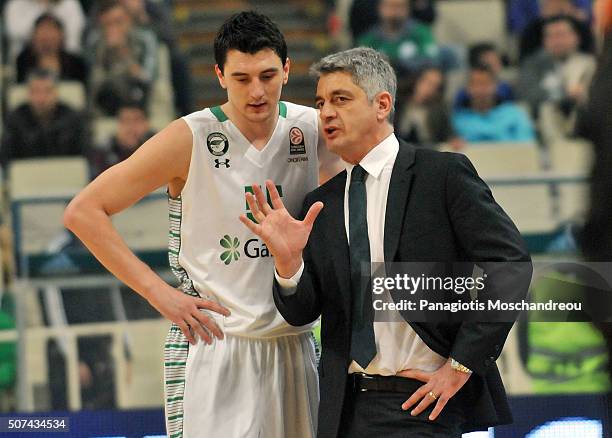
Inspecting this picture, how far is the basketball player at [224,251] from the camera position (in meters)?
3.89

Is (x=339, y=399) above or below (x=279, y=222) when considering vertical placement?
below

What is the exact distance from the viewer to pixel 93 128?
9281 millimetres

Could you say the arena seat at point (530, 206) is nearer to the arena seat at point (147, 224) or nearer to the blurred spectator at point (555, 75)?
the arena seat at point (147, 224)

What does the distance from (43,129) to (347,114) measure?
5789 mm

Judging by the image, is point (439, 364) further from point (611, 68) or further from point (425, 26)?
point (425, 26)

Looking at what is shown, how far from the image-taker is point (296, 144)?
13.5 ft

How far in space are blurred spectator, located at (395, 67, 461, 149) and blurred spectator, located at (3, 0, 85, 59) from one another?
10.1 ft

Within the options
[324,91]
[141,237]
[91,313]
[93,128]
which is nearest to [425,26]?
[93,128]

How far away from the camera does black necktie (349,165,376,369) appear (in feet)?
11.9

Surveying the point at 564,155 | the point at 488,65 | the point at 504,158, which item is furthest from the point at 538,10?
the point at 504,158

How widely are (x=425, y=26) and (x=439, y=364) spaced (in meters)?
7.16

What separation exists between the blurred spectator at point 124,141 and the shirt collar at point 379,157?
5062 millimetres

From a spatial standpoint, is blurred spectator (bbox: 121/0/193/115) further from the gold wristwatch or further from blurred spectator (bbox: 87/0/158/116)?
the gold wristwatch

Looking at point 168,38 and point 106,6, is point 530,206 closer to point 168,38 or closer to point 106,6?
point 168,38
